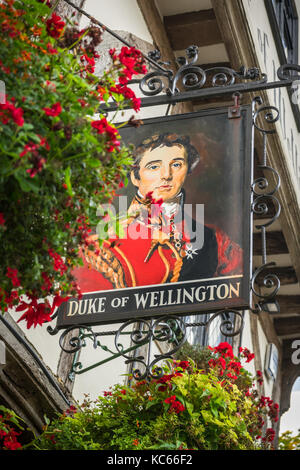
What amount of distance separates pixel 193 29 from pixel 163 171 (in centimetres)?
317

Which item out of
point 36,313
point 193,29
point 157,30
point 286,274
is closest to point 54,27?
point 36,313

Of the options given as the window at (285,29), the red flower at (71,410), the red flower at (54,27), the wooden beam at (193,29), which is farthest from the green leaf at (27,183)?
the window at (285,29)

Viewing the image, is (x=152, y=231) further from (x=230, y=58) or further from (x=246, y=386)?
(x=230, y=58)

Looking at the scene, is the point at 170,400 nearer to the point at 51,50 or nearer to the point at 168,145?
the point at 168,145

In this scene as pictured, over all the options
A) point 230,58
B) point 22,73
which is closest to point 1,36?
point 22,73

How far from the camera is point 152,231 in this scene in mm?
4137

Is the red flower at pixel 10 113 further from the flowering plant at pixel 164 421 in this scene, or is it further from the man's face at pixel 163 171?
the man's face at pixel 163 171

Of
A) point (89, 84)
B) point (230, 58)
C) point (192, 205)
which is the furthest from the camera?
point (230, 58)

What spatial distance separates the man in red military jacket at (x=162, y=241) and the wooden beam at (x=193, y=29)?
2913 millimetres

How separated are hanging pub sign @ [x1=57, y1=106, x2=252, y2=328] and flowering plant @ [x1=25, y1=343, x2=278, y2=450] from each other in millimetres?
366

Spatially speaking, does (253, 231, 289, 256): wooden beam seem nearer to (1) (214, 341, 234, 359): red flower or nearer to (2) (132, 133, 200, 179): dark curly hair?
(1) (214, 341, 234, 359): red flower

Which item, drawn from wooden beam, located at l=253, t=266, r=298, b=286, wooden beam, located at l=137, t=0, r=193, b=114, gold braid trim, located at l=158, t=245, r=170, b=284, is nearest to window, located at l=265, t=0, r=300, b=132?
wooden beam, located at l=137, t=0, r=193, b=114

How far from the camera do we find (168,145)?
14.0 ft

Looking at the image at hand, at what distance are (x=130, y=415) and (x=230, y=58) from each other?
3784 millimetres
